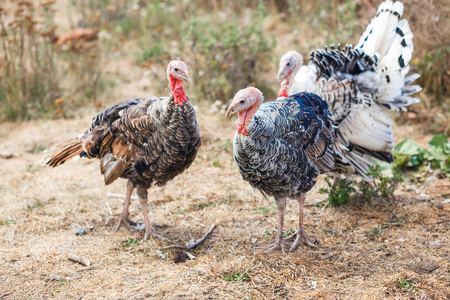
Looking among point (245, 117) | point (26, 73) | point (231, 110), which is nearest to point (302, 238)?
point (245, 117)

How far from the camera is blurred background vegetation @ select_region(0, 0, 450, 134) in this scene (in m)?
6.91

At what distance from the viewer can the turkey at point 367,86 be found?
480 centimetres

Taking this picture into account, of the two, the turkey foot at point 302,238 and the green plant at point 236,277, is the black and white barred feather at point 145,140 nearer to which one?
the green plant at point 236,277

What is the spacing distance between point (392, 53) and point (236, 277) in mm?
3123

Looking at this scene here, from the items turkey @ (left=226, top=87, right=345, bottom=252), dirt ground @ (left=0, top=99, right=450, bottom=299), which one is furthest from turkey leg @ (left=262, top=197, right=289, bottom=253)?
dirt ground @ (left=0, top=99, right=450, bottom=299)

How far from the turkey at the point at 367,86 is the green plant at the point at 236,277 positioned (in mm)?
1676

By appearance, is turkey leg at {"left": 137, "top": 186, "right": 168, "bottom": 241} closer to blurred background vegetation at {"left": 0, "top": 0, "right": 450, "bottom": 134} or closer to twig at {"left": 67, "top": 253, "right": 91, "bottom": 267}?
twig at {"left": 67, "top": 253, "right": 91, "bottom": 267}

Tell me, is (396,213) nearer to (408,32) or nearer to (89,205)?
(408,32)

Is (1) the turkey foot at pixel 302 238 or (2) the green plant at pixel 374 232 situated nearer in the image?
(1) the turkey foot at pixel 302 238

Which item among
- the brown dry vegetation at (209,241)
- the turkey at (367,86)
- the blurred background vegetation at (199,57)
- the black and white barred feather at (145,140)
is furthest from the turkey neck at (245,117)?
the blurred background vegetation at (199,57)

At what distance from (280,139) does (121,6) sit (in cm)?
840

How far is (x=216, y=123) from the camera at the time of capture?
23.5 ft

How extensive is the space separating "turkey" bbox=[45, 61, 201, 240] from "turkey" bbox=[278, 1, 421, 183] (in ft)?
5.39

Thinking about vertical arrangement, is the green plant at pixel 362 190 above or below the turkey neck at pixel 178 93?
below
